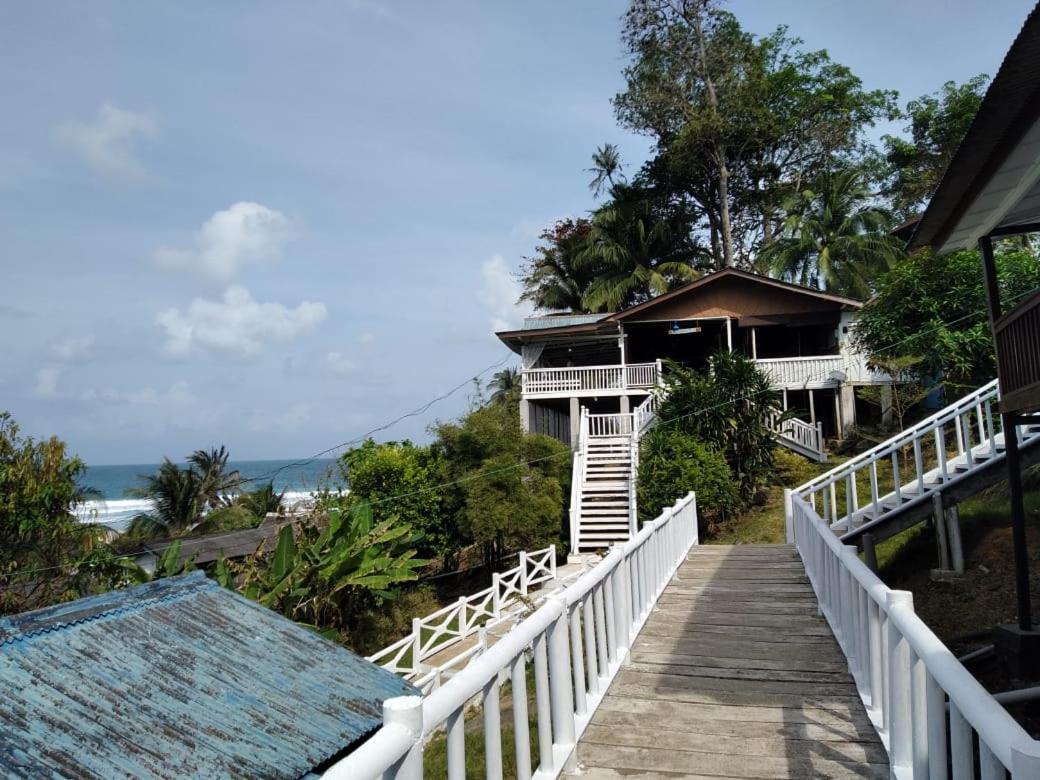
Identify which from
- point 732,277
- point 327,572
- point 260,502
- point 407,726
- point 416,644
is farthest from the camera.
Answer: point 260,502

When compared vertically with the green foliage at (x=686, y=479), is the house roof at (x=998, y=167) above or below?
above

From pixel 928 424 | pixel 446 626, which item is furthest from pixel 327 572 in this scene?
pixel 928 424

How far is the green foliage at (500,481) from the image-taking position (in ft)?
60.9

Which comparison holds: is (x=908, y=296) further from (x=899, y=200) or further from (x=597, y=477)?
(x=899, y=200)

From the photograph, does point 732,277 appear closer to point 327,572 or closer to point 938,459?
point 938,459

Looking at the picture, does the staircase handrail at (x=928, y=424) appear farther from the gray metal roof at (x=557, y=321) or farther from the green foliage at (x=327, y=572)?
the gray metal roof at (x=557, y=321)

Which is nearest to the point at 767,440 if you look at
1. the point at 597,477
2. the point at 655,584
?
the point at 597,477

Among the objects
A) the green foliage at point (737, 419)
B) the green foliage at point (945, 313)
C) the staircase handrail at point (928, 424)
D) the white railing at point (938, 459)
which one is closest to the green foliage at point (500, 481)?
the green foliage at point (737, 419)

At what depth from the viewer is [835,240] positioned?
3045 cm

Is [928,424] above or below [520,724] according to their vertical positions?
above

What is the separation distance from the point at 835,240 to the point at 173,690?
31.0 metres

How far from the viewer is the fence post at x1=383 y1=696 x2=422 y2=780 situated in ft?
6.39

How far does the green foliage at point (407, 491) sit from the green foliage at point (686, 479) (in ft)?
18.4

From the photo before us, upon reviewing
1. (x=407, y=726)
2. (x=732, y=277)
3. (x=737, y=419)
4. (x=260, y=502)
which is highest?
(x=732, y=277)
